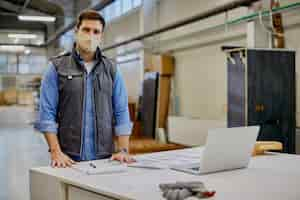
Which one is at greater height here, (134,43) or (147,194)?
(134,43)

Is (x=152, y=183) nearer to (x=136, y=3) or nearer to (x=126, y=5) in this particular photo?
(x=136, y=3)

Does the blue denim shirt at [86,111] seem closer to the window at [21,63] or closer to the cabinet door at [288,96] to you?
the cabinet door at [288,96]

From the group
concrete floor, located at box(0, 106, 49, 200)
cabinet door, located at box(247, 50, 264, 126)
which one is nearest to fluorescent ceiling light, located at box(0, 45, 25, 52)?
concrete floor, located at box(0, 106, 49, 200)

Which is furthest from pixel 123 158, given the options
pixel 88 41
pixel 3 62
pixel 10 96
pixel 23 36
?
pixel 3 62

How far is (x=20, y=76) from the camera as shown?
649 inches

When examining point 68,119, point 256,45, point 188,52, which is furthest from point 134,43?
point 68,119

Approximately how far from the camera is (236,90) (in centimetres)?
454

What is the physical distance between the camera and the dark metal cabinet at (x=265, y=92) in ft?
14.2

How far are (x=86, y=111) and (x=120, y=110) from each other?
182 mm

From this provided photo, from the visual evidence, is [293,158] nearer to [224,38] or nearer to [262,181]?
[262,181]

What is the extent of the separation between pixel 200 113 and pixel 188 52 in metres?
1.14

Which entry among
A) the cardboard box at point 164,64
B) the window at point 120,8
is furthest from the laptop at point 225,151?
the window at point 120,8

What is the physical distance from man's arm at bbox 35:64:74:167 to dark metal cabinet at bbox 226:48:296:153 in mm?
2857

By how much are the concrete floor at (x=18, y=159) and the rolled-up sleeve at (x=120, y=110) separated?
2172mm
